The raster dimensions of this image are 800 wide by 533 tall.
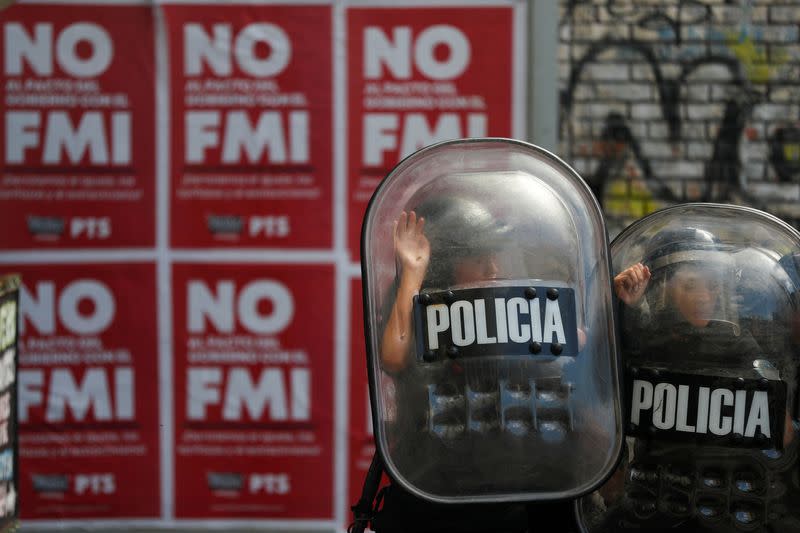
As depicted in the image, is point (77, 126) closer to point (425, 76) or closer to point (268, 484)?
point (425, 76)

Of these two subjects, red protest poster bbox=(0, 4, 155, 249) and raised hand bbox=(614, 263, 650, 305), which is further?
red protest poster bbox=(0, 4, 155, 249)

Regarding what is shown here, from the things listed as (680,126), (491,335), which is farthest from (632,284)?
(680,126)

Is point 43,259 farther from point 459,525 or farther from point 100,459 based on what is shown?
point 459,525

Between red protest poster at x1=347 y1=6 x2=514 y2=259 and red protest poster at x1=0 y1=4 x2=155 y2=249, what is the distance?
1037 millimetres

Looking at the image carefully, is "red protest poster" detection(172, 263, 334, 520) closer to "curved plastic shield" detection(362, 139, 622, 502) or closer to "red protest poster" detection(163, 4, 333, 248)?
"red protest poster" detection(163, 4, 333, 248)

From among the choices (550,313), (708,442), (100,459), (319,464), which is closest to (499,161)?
(550,313)

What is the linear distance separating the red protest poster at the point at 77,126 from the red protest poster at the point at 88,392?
9.2 inches

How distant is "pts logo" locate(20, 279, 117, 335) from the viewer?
4.95 m

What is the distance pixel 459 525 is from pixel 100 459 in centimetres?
305

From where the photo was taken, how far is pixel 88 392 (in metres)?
4.99

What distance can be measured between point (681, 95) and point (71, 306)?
3277 mm

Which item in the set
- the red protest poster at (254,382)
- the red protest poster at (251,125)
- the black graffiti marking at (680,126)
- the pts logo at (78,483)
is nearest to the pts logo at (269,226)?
the red protest poster at (251,125)

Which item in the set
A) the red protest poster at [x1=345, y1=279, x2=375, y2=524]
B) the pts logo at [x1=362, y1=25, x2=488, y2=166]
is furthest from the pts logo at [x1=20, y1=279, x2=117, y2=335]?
the pts logo at [x1=362, y1=25, x2=488, y2=166]

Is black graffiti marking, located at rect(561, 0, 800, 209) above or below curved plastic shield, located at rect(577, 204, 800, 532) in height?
above
